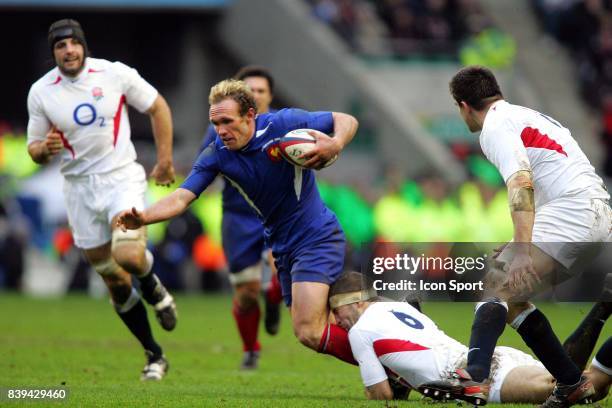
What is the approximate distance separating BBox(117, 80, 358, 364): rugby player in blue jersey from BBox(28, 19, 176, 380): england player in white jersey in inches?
64.3

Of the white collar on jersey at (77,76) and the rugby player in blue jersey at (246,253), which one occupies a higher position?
the white collar on jersey at (77,76)

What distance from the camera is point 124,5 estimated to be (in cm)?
2781

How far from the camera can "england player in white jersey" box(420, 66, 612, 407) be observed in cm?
807

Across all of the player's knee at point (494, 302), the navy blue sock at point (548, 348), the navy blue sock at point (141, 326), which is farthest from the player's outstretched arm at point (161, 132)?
the navy blue sock at point (548, 348)

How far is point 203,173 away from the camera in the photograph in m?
9.08

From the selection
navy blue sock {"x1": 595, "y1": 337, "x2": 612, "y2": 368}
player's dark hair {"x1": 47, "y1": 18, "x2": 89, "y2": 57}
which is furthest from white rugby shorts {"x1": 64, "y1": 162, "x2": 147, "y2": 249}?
navy blue sock {"x1": 595, "y1": 337, "x2": 612, "y2": 368}

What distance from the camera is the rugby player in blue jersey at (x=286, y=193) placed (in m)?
9.05

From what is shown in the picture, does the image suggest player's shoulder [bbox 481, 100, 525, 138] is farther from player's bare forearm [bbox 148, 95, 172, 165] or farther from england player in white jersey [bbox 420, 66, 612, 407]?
player's bare forearm [bbox 148, 95, 172, 165]

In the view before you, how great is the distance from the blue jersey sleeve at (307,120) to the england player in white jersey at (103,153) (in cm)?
193

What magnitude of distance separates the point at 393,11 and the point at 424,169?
3.96 metres

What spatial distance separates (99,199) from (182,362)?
7.72 ft

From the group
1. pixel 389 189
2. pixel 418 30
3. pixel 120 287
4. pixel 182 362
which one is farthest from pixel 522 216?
pixel 418 30

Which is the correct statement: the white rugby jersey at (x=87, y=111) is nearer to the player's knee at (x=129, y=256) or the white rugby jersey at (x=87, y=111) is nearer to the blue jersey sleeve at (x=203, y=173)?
the player's knee at (x=129, y=256)

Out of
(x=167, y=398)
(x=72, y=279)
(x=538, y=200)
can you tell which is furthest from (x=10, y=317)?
(x=538, y=200)
